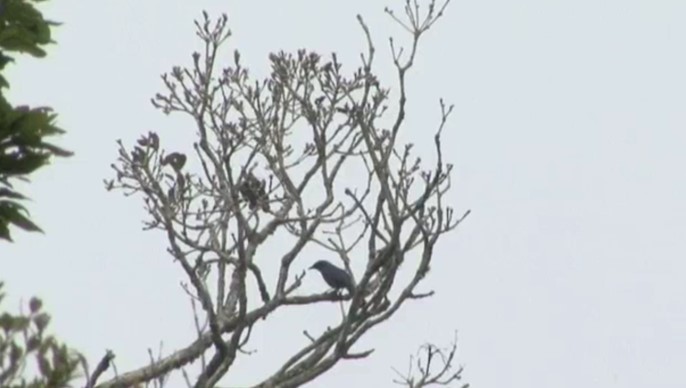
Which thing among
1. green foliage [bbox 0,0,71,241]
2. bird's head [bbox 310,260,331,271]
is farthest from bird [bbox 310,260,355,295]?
green foliage [bbox 0,0,71,241]

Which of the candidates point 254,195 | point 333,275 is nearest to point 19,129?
point 254,195

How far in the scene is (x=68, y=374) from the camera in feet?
17.2

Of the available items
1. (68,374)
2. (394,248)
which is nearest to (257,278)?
(394,248)

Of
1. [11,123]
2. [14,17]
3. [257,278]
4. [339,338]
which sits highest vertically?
[257,278]

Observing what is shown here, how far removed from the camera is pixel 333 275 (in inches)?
518

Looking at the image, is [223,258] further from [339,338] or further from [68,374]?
[68,374]

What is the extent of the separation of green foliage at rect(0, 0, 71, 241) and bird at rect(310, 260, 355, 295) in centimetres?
525

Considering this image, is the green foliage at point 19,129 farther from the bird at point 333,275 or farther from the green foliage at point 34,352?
the bird at point 333,275

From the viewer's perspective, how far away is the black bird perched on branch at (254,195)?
1234 centimetres

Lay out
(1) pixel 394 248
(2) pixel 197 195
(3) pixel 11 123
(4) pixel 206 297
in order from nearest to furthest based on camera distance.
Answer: (3) pixel 11 123, (1) pixel 394 248, (4) pixel 206 297, (2) pixel 197 195

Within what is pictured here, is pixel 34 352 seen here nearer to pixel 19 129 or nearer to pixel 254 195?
pixel 19 129

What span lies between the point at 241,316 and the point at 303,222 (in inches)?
85.0

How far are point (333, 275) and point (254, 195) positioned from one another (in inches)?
43.3

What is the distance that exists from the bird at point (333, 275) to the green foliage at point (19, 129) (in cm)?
525
